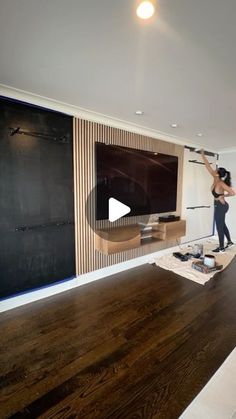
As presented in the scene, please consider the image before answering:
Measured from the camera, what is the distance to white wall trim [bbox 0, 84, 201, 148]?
203 centimetres

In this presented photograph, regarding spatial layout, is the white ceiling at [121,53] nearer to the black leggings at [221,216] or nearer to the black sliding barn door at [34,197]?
the black sliding barn door at [34,197]

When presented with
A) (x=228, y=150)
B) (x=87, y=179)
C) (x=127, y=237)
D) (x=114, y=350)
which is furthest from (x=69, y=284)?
(x=228, y=150)

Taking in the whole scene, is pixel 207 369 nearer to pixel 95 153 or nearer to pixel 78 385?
pixel 78 385

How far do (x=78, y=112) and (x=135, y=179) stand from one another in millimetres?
1172

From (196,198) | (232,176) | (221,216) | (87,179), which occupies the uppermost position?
(232,176)

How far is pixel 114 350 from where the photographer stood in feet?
5.36

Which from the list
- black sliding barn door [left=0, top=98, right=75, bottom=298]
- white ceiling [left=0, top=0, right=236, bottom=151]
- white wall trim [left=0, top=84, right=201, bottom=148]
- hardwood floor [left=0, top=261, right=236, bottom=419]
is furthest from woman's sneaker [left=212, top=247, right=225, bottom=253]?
black sliding barn door [left=0, top=98, right=75, bottom=298]

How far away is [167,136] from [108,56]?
2.38 meters

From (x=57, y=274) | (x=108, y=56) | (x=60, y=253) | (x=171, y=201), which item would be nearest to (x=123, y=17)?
(x=108, y=56)

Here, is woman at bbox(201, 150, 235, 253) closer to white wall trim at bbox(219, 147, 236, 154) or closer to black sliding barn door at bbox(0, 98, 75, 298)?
white wall trim at bbox(219, 147, 236, 154)

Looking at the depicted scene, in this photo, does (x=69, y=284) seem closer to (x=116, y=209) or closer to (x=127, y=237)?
(x=127, y=237)

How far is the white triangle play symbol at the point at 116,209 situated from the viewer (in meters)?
2.82

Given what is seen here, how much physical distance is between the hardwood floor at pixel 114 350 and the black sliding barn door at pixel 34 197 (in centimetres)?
38

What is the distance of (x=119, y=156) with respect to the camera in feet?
9.23
